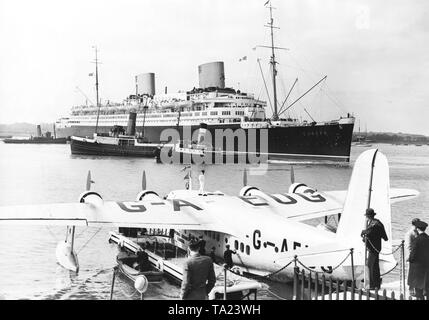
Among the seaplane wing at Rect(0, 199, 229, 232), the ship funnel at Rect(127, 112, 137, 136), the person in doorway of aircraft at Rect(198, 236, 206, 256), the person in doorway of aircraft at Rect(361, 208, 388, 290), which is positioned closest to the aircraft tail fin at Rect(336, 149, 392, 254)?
the person in doorway of aircraft at Rect(361, 208, 388, 290)

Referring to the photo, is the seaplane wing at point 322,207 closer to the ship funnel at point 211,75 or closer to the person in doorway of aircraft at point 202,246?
the person in doorway of aircraft at point 202,246

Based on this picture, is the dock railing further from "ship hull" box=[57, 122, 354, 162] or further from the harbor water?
"ship hull" box=[57, 122, 354, 162]

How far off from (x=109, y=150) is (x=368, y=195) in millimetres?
61613

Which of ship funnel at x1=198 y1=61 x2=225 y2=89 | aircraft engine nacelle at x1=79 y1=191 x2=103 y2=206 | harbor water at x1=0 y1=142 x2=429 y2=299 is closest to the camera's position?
harbor water at x1=0 y1=142 x2=429 y2=299

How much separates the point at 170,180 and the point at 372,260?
117ft

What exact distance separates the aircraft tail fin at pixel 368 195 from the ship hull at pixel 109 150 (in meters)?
54.8

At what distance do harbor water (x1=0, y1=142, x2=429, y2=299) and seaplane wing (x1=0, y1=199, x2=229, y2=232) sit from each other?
Result: 2.32 m

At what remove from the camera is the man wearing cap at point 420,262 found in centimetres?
864

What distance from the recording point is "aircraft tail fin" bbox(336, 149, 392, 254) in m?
9.34

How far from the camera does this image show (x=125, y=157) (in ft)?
220

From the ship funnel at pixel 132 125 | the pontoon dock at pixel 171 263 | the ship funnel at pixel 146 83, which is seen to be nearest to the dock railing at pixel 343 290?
the pontoon dock at pixel 171 263
